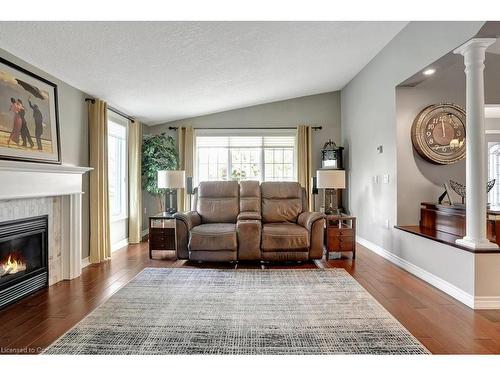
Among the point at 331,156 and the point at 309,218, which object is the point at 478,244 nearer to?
the point at 309,218

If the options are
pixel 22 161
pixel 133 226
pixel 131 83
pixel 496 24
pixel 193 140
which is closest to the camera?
pixel 496 24

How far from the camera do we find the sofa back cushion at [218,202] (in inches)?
186

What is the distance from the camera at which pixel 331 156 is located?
20.2 feet

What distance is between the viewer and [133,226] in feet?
18.6

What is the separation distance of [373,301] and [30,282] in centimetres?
315

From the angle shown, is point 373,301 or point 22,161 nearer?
point 373,301

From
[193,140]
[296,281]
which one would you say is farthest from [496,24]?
[193,140]

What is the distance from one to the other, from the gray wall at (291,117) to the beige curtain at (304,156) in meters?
0.17

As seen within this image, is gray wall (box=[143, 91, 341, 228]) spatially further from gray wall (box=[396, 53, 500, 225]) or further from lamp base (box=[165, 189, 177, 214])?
gray wall (box=[396, 53, 500, 225])

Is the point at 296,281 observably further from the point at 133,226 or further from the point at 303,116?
the point at 303,116

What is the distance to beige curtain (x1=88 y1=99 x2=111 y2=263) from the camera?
4246mm

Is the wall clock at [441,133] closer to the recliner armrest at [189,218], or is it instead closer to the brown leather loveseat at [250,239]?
the brown leather loveseat at [250,239]

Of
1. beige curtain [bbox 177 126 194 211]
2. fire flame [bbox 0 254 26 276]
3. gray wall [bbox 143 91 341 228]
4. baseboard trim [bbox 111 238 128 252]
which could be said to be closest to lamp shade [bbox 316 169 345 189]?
gray wall [bbox 143 91 341 228]

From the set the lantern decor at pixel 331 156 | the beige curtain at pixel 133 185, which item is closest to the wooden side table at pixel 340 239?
the lantern decor at pixel 331 156
